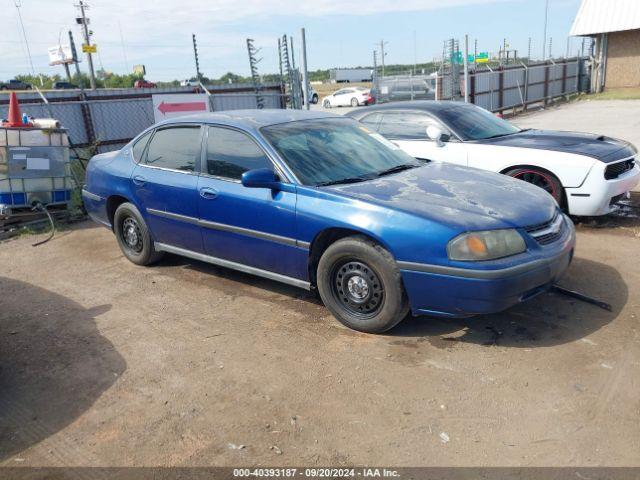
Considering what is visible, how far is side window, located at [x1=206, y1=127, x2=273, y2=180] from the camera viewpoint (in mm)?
4547

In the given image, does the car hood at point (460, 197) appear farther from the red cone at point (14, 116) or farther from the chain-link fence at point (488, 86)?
the chain-link fence at point (488, 86)

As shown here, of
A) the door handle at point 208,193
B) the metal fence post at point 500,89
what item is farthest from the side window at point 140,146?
the metal fence post at point 500,89

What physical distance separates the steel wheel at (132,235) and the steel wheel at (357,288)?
2568 mm

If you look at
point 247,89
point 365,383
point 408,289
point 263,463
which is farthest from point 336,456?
point 247,89

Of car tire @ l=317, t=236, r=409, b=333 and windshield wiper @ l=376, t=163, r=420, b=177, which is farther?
windshield wiper @ l=376, t=163, r=420, b=177

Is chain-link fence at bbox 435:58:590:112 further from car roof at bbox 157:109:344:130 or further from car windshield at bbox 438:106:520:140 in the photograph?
car roof at bbox 157:109:344:130

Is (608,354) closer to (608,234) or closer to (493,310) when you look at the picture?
(493,310)

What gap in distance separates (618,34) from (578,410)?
3184 cm

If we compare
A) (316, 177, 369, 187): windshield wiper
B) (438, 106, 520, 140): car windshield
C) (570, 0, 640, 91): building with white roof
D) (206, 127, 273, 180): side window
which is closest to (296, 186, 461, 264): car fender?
(316, 177, 369, 187): windshield wiper

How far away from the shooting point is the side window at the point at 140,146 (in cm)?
558

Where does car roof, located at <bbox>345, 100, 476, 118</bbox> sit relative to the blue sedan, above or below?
above

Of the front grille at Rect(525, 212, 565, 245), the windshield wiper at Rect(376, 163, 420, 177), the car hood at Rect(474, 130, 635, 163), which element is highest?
the windshield wiper at Rect(376, 163, 420, 177)

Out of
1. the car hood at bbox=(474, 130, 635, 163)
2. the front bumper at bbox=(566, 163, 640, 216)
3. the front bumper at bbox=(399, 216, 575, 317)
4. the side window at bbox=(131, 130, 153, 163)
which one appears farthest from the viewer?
the car hood at bbox=(474, 130, 635, 163)

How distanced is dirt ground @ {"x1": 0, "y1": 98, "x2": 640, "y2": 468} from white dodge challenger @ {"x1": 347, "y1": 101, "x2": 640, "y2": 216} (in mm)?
1271
